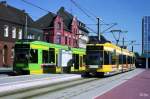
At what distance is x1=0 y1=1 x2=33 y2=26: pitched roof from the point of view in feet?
220

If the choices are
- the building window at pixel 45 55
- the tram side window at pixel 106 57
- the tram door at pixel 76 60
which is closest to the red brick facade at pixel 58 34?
the tram door at pixel 76 60

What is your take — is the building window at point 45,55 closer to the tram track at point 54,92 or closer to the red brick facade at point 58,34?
the tram track at point 54,92

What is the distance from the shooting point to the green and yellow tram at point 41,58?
38.1m

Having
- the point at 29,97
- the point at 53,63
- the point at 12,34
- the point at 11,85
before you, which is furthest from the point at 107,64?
the point at 12,34

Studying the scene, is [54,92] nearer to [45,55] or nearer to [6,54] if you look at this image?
[45,55]

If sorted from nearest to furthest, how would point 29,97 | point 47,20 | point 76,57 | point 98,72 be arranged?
1. point 29,97
2. point 98,72
3. point 76,57
4. point 47,20

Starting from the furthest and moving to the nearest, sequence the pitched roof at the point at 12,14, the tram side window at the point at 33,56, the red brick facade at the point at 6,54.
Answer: the pitched roof at the point at 12,14, the red brick facade at the point at 6,54, the tram side window at the point at 33,56

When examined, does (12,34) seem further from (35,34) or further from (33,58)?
(33,58)


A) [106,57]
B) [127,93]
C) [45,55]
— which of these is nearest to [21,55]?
[45,55]

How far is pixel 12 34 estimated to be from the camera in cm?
6838

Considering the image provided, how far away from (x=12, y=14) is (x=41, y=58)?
3260 cm

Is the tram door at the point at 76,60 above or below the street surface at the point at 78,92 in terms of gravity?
above

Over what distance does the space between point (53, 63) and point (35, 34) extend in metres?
35.9

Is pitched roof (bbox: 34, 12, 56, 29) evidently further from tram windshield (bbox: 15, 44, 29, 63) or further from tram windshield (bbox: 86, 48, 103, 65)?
tram windshield (bbox: 15, 44, 29, 63)
